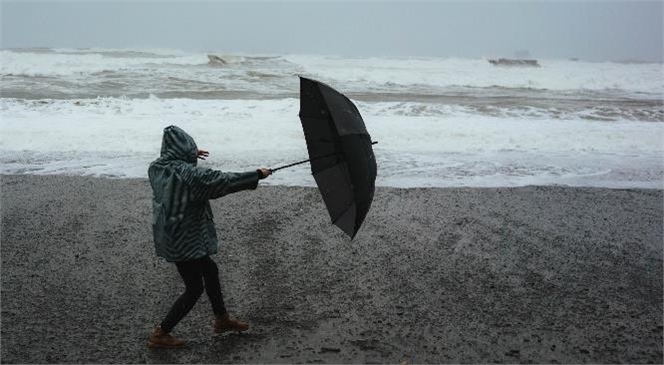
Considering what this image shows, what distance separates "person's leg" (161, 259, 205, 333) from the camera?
3279 mm

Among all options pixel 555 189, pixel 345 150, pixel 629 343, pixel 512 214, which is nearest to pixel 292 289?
pixel 345 150

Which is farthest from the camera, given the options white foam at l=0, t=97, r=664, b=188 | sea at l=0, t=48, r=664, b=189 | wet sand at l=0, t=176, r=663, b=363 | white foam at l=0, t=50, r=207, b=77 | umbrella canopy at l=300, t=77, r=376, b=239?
white foam at l=0, t=50, r=207, b=77

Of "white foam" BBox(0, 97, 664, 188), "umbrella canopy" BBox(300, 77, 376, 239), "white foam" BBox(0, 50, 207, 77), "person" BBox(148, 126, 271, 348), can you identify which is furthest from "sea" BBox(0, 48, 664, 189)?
"person" BBox(148, 126, 271, 348)

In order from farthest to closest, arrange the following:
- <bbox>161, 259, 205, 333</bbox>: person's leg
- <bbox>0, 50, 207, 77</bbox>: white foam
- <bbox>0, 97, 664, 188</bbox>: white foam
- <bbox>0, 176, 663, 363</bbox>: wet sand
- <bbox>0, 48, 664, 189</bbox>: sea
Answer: <bbox>0, 50, 207, 77</bbox>: white foam < <bbox>0, 48, 664, 189</bbox>: sea < <bbox>0, 97, 664, 188</bbox>: white foam < <bbox>0, 176, 663, 363</bbox>: wet sand < <bbox>161, 259, 205, 333</bbox>: person's leg

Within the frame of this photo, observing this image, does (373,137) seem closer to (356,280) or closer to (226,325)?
(356,280)

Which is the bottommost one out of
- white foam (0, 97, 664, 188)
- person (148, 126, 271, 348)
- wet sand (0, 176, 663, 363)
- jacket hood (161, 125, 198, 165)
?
wet sand (0, 176, 663, 363)

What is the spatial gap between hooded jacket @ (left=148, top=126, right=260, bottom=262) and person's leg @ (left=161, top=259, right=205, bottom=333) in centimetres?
17

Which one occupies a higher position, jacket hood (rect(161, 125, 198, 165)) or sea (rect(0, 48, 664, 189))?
jacket hood (rect(161, 125, 198, 165))

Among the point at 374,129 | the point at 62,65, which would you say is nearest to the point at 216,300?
the point at 374,129

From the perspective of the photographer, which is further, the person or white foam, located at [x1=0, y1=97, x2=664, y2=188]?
white foam, located at [x1=0, y1=97, x2=664, y2=188]

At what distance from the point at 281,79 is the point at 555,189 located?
1724cm

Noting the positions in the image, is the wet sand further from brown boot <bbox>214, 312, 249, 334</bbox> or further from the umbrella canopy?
the umbrella canopy

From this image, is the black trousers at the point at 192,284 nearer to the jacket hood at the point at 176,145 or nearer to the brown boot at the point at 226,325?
the brown boot at the point at 226,325

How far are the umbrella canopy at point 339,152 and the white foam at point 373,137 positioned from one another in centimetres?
389
